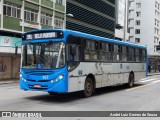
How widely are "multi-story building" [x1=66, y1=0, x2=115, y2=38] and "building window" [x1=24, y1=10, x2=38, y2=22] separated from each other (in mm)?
8577

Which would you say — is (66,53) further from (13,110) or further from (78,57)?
(13,110)

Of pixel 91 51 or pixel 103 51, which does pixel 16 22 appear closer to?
pixel 103 51

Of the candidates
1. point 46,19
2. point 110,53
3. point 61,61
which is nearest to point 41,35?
point 61,61

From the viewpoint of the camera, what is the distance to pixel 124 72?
65.4 ft

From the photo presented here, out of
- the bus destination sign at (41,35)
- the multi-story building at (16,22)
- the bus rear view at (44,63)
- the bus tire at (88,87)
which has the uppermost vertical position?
the multi-story building at (16,22)

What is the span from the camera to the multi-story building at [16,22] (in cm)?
3312

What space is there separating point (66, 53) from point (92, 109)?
2852 mm

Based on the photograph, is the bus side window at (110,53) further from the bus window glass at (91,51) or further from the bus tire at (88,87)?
the bus tire at (88,87)

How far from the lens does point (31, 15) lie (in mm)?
38938

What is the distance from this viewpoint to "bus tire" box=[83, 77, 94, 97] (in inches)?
586

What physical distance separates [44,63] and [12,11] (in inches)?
930

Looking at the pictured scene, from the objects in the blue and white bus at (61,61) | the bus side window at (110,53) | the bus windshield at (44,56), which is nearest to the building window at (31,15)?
the bus side window at (110,53)

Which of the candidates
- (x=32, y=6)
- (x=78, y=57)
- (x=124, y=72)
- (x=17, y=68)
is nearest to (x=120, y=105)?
(x=78, y=57)

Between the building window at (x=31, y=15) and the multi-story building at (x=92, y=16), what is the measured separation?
8.58 meters
